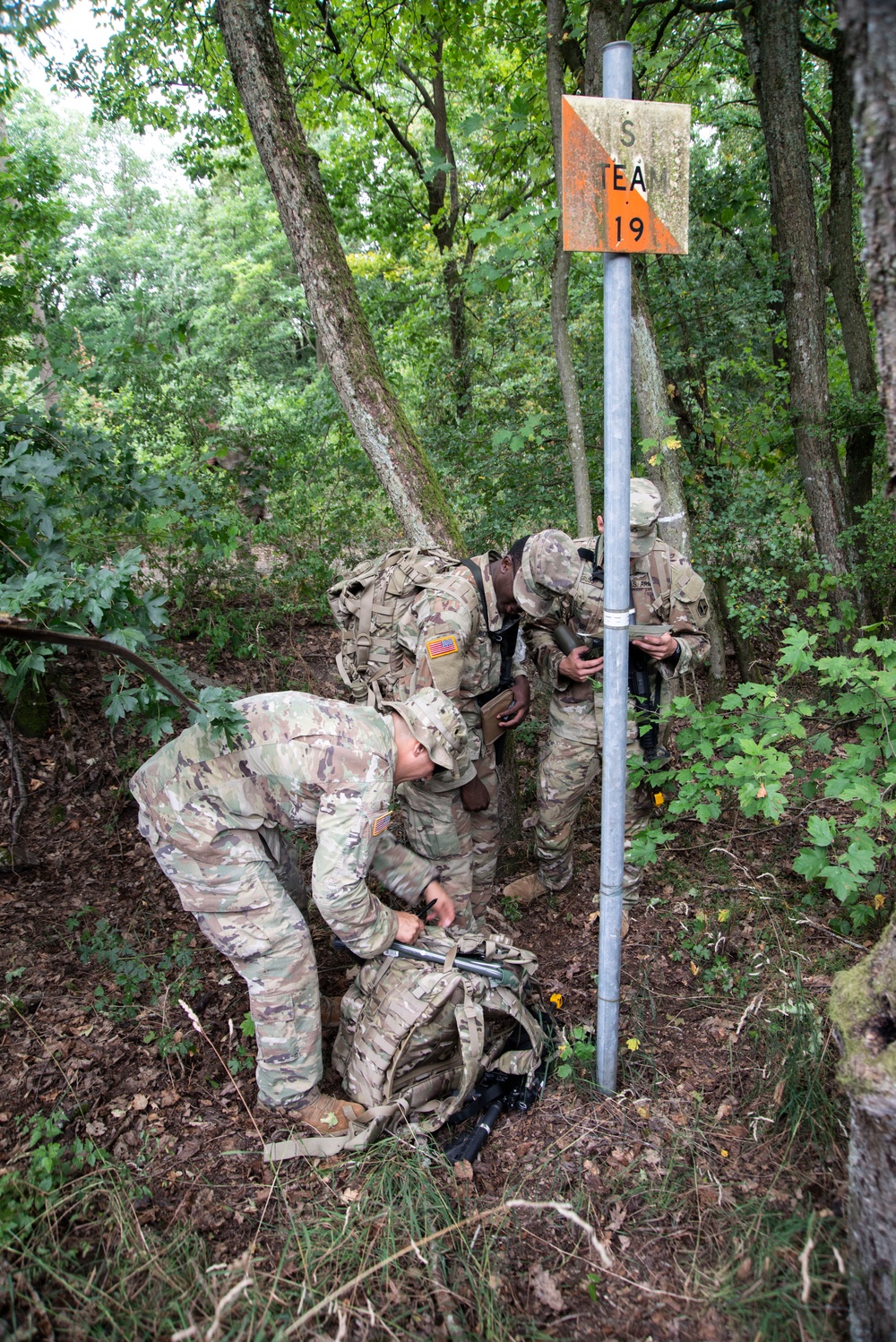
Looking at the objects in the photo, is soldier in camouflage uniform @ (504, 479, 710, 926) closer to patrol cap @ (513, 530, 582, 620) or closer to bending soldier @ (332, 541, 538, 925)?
patrol cap @ (513, 530, 582, 620)

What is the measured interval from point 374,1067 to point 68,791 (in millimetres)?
2680

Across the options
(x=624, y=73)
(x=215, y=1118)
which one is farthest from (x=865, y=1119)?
(x=624, y=73)

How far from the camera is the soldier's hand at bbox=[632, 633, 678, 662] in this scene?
4.05m

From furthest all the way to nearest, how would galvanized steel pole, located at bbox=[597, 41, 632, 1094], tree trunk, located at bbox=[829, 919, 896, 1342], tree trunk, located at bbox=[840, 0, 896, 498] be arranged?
1. galvanized steel pole, located at bbox=[597, 41, 632, 1094]
2. tree trunk, located at bbox=[829, 919, 896, 1342]
3. tree trunk, located at bbox=[840, 0, 896, 498]

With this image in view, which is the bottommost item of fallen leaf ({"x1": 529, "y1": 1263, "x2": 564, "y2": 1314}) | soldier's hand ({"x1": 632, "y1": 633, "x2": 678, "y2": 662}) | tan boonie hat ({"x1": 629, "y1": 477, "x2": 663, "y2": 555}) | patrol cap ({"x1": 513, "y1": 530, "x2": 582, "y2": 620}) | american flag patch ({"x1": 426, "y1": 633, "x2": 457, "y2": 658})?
fallen leaf ({"x1": 529, "y1": 1263, "x2": 564, "y2": 1314})

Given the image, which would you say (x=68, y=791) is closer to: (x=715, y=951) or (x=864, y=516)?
(x=715, y=951)

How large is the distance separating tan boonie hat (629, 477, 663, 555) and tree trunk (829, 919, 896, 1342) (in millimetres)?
2349

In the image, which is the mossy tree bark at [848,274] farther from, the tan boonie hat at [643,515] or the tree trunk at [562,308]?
the tan boonie hat at [643,515]

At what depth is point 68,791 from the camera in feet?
15.4

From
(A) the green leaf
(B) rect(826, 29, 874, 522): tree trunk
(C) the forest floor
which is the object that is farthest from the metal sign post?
(B) rect(826, 29, 874, 522): tree trunk

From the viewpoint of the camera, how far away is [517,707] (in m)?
4.31

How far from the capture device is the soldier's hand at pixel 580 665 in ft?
13.6

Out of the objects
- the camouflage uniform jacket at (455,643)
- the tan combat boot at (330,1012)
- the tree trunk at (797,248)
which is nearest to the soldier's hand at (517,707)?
the camouflage uniform jacket at (455,643)

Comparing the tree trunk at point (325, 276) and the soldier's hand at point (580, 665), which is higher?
the tree trunk at point (325, 276)
